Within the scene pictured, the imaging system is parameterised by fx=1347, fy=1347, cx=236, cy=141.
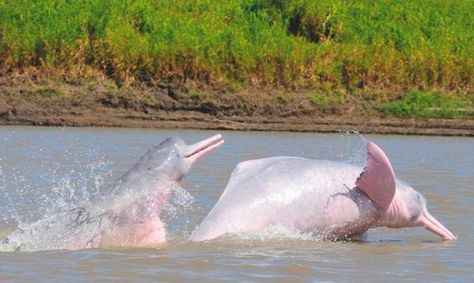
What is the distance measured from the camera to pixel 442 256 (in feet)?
31.5

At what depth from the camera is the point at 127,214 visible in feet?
30.3

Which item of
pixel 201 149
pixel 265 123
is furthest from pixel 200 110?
pixel 201 149

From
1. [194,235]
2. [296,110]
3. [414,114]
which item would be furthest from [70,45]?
[194,235]

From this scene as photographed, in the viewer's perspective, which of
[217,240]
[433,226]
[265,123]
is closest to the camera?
[217,240]

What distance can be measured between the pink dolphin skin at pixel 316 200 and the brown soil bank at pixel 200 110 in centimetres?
1424

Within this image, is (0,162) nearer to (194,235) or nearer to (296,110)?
(194,235)

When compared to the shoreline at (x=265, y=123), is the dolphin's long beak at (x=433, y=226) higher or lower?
higher

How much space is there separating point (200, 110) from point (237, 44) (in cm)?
326

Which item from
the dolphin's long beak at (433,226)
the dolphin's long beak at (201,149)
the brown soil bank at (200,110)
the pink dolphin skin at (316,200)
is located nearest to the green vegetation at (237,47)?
the brown soil bank at (200,110)

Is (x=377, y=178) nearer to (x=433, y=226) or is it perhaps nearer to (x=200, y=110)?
(x=433, y=226)

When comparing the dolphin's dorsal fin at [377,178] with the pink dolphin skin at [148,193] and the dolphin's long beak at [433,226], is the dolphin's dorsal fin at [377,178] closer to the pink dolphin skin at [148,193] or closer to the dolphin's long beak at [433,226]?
the dolphin's long beak at [433,226]

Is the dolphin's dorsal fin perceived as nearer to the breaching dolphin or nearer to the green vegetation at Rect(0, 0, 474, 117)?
the breaching dolphin

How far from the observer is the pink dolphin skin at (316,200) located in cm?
961

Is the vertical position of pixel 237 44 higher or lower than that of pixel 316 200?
lower
